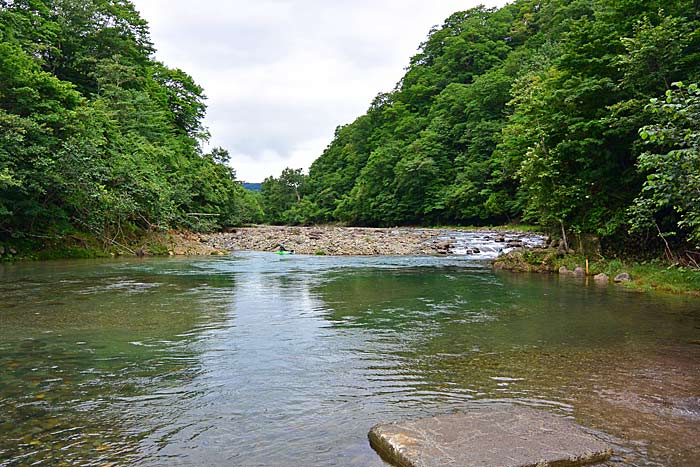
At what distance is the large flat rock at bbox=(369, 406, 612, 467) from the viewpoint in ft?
10.5

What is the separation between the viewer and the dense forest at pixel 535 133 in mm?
13016

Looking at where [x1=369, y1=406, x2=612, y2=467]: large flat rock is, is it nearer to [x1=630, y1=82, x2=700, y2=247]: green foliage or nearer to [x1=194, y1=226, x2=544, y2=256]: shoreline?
[x1=630, y1=82, x2=700, y2=247]: green foliage

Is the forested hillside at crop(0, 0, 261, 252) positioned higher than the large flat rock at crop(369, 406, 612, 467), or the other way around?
the forested hillside at crop(0, 0, 261, 252)

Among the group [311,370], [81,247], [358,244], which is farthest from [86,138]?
[311,370]

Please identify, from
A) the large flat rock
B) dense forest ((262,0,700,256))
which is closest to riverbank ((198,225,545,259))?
dense forest ((262,0,700,256))

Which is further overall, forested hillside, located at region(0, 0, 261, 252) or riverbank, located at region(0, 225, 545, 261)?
riverbank, located at region(0, 225, 545, 261)

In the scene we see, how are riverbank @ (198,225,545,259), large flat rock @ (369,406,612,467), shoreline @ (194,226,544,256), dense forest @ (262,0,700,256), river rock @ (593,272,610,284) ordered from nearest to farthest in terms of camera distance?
large flat rock @ (369,406,612,467), dense forest @ (262,0,700,256), river rock @ (593,272,610,284), riverbank @ (198,225,545,259), shoreline @ (194,226,544,256)

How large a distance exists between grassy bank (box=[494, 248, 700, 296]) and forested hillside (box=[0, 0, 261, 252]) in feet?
55.7

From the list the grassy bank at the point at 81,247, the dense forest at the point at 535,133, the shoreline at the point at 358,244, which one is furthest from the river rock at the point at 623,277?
the grassy bank at the point at 81,247

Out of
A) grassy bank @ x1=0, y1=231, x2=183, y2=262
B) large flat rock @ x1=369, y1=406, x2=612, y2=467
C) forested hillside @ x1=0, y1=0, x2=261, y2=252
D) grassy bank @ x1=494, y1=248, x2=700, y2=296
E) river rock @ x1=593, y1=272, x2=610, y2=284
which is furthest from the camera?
grassy bank @ x1=0, y1=231, x2=183, y2=262

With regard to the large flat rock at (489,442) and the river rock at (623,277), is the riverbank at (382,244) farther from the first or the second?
the large flat rock at (489,442)

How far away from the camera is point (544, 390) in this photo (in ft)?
16.1

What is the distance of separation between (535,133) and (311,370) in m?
15.5

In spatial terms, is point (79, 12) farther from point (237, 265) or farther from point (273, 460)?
point (273, 460)
